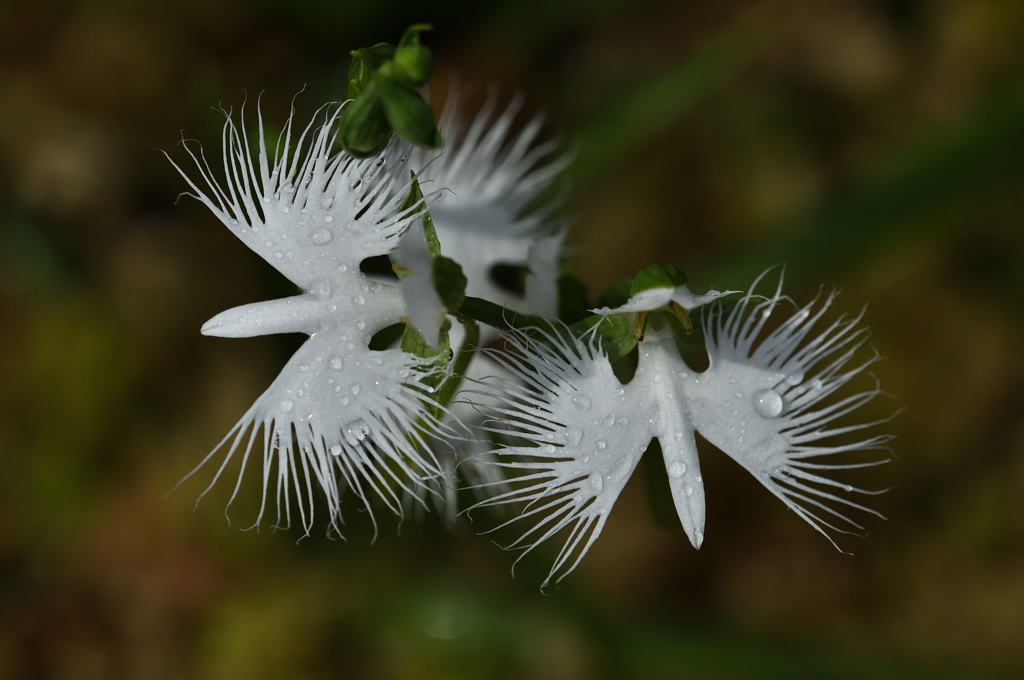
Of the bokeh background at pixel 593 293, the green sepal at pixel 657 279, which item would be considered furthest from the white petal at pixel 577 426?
the bokeh background at pixel 593 293

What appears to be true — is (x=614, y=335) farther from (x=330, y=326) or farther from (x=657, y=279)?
(x=330, y=326)

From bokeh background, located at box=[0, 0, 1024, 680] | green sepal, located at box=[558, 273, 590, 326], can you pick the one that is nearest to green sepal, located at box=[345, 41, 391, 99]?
green sepal, located at box=[558, 273, 590, 326]

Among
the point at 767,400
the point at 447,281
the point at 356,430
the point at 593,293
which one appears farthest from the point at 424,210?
the point at 593,293

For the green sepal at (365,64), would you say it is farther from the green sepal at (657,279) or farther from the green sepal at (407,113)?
the green sepal at (657,279)

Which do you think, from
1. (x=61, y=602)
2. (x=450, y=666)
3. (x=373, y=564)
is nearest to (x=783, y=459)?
(x=373, y=564)

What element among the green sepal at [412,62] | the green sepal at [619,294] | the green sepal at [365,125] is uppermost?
the green sepal at [412,62]

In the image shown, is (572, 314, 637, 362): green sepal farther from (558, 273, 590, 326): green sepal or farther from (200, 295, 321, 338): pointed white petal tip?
(200, 295, 321, 338): pointed white petal tip
